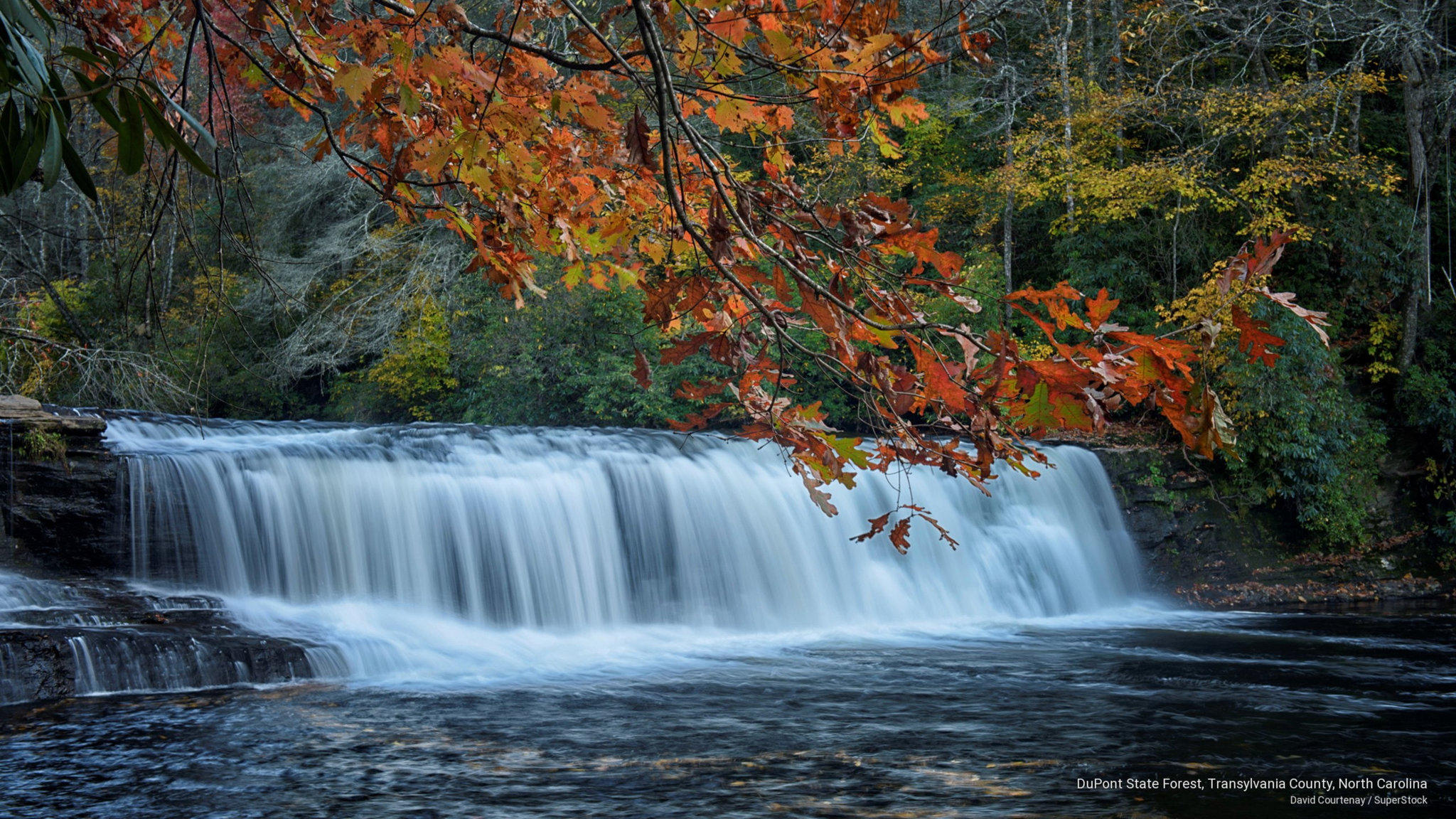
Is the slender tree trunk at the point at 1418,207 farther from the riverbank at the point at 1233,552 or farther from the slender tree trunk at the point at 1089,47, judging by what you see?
the slender tree trunk at the point at 1089,47

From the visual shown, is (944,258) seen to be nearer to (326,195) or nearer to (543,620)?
(543,620)

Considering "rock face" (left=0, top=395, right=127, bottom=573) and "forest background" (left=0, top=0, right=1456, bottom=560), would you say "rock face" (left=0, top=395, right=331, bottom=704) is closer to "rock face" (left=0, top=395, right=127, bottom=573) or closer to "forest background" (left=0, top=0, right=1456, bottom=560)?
"rock face" (left=0, top=395, right=127, bottom=573)

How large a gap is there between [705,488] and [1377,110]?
14.4 m

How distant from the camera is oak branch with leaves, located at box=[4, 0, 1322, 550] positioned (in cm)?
203

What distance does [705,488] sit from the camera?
12.0 m

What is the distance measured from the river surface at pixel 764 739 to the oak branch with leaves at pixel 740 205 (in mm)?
2360

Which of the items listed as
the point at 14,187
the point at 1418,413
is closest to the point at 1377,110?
the point at 1418,413

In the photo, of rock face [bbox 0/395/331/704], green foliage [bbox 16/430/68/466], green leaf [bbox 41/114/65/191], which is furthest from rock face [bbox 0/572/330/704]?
green leaf [bbox 41/114/65/191]

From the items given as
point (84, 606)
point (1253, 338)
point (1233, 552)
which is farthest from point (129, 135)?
point (1233, 552)

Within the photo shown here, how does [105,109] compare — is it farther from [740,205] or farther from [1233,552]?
[1233,552]

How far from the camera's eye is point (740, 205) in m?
2.65

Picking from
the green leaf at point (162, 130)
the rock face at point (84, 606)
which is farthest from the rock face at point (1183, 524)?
the green leaf at point (162, 130)

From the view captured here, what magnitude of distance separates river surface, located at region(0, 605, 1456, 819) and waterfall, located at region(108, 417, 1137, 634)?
4.90 feet

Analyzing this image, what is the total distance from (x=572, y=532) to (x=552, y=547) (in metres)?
0.33
